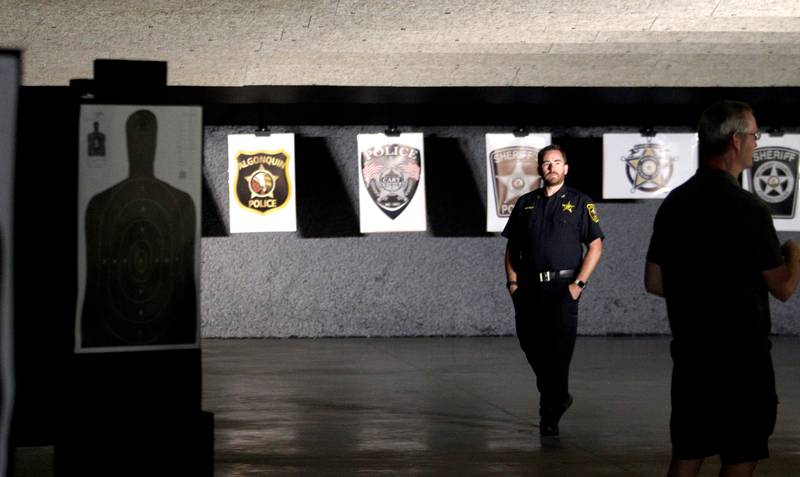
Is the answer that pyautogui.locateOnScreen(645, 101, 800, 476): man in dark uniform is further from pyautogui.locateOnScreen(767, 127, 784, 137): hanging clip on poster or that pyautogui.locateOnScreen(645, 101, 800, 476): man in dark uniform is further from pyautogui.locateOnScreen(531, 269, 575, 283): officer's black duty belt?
pyautogui.locateOnScreen(767, 127, 784, 137): hanging clip on poster

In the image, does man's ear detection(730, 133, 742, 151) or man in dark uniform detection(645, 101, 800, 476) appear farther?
man's ear detection(730, 133, 742, 151)

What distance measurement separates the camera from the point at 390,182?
13.4 m

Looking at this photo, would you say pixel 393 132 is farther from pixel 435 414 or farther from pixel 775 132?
pixel 435 414

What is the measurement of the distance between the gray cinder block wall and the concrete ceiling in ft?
7.19

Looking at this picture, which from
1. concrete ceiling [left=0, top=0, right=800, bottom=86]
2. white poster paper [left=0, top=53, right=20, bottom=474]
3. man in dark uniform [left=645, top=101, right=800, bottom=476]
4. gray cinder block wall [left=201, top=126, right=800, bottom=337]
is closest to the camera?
white poster paper [left=0, top=53, right=20, bottom=474]

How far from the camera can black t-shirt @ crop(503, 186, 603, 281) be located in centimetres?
649

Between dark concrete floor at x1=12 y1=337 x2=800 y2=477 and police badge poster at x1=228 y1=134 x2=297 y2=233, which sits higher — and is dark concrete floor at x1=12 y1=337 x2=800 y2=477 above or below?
below

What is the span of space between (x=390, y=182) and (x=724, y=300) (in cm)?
1003

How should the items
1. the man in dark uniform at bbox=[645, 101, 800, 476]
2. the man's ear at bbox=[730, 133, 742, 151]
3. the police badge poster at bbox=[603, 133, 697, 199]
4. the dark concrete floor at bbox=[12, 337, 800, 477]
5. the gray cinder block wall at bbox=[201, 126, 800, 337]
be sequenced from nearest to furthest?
the man in dark uniform at bbox=[645, 101, 800, 476] < the man's ear at bbox=[730, 133, 742, 151] < the dark concrete floor at bbox=[12, 337, 800, 477] < the police badge poster at bbox=[603, 133, 697, 199] < the gray cinder block wall at bbox=[201, 126, 800, 337]

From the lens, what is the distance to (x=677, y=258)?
3.63 metres

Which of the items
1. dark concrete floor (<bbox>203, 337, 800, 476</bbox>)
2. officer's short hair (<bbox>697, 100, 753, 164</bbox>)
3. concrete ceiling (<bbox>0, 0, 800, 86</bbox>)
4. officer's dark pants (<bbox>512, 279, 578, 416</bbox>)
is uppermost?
concrete ceiling (<bbox>0, 0, 800, 86</bbox>)

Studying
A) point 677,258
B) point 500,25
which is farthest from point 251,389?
point 677,258

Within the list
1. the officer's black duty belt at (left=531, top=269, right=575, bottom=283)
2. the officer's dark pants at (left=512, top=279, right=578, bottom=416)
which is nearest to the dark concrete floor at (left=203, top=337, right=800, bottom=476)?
the officer's dark pants at (left=512, top=279, right=578, bottom=416)

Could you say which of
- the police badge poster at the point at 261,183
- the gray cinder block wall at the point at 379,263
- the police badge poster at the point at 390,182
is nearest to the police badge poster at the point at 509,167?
the gray cinder block wall at the point at 379,263
